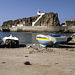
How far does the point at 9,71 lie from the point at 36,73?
89 centimetres

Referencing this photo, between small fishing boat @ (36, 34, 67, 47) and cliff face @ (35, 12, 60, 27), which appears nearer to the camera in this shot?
small fishing boat @ (36, 34, 67, 47)

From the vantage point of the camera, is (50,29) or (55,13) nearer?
(50,29)

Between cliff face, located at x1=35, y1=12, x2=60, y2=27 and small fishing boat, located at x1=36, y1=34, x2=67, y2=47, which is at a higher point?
cliff face, located at x1=35, y1=12, x2=60, y2=27

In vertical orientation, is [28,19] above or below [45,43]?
above

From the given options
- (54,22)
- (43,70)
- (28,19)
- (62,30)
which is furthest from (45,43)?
(28,19)

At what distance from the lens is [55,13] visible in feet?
281

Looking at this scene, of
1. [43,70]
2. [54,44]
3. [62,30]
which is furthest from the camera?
[62,30]

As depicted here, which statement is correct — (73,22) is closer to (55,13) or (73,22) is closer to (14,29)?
(55,13)

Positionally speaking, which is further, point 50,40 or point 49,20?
point 49,20

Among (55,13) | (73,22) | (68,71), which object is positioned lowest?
(68,71)

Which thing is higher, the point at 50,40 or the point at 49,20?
the point at 49,20

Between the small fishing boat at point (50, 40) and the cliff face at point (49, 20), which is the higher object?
the cliff face at point (49, 20)

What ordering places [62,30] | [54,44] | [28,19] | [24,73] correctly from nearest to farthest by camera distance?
[24,73] < [54,44] < [62,30] < [28,19]

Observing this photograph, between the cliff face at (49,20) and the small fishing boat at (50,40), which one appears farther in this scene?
the cliff face at (49,20)
